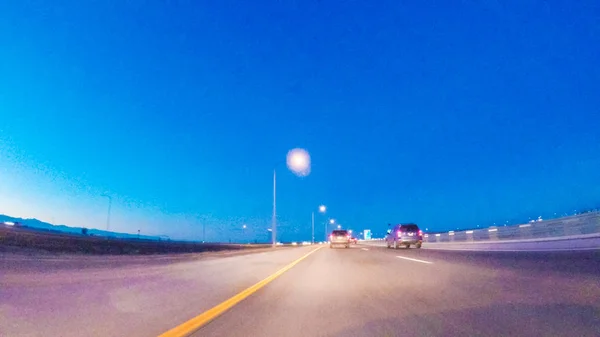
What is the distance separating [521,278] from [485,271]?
7.24 feet

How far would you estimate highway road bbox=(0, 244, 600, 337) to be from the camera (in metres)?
6.09

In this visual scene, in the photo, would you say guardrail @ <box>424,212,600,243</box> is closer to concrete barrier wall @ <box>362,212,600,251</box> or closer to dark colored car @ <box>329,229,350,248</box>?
concrete barrier wall @ <box>362,212,600,251</box>

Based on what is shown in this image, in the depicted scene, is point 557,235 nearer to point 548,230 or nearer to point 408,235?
point 548,230

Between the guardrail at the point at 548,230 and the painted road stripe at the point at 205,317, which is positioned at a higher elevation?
the guardrail at the point at 548,230

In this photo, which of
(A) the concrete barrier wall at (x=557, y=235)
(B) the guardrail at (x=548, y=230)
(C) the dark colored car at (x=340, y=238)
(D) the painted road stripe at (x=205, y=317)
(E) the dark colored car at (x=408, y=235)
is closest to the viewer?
(D) the painted road stripe at (x=205, y=317)

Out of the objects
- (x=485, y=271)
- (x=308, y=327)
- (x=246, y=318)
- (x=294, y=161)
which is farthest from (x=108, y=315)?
(x=294, y=161)

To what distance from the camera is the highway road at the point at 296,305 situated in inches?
240

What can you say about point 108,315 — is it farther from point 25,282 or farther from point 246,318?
point 25,282

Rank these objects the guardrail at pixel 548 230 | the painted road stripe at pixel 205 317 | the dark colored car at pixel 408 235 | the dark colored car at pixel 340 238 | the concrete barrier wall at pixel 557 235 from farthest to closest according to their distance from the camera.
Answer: the dark colored car at pixel 340 238, the dark colored car at pixel 408 235, the guardrail at pixel 548 230, the concrete barrier wall at pixel 557 235, the painted road stripe at pixel 205 317

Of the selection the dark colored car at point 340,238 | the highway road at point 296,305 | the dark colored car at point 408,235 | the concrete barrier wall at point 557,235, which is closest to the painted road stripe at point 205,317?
the highway road at point 296,305

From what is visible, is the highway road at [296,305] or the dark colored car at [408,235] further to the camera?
the dark colored car at [408,235]

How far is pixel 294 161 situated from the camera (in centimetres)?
3975

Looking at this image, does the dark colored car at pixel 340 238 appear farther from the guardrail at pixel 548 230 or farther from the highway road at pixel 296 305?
the highway road at pixel 296 305

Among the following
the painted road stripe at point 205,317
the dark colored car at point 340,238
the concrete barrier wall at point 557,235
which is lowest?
the painted road stripe at point 205,317
